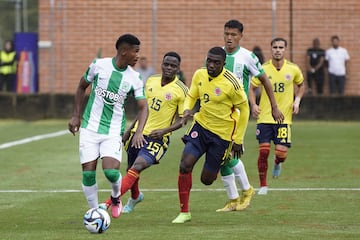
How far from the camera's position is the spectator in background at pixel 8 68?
34531 mm

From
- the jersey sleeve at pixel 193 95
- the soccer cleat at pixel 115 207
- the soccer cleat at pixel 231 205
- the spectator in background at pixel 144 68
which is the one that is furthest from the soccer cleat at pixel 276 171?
the spectator in background at pixel 144 68

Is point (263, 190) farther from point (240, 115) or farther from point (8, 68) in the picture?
point (8, 68)

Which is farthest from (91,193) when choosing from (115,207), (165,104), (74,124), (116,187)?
(165,104)

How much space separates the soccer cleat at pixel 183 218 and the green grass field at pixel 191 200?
0.31 ft

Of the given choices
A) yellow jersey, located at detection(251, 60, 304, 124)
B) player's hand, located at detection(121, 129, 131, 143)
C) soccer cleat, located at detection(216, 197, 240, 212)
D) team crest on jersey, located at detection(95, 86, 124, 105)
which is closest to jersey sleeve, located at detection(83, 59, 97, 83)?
team crest on jersey, located at detection(95, 86, 124, 105)

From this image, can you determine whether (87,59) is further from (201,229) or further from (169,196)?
(201,229)

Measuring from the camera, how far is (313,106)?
108 ft

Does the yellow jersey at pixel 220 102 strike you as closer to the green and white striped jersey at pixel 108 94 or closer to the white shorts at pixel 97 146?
the green and white striped jersey at pixel 108 94

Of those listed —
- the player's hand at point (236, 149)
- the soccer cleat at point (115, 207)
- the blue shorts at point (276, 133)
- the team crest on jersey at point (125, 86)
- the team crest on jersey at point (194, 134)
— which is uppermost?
the team crest on jersey at point (125, 86)

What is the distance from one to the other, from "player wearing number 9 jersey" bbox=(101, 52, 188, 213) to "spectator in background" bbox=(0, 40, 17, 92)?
21029 mm

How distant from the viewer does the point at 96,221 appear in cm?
1108

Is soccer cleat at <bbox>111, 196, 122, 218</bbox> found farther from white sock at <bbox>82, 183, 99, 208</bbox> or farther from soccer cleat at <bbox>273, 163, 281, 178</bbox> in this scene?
soccer cleat at <bbox>273, 163, 281, 178</bbox>

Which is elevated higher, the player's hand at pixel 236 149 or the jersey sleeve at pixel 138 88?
the jersey sleeve at pixel 138 88

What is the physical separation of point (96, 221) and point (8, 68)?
24032mm
